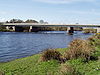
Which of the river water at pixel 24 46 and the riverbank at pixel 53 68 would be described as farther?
the river water at pixel 24 46

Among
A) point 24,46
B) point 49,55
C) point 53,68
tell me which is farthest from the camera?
point 24,46

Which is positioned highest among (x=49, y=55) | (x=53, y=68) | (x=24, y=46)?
(x=49, y=55)

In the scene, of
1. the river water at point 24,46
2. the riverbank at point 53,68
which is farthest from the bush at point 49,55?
the river water at point 24,46

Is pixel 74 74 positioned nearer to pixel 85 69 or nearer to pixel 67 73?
pixel 67 73

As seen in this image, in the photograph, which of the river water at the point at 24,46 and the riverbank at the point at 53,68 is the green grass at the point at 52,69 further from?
the river water at the point at 24,46

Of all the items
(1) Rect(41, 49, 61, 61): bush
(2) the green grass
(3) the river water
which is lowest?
(3) the river water

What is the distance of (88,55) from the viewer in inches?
571

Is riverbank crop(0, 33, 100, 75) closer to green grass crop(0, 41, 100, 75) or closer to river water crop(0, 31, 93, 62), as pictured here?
green grass crop(0, 41, 100, 75)

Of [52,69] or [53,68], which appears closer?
[52,69]

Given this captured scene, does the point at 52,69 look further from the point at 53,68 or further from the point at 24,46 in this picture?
the point at 24,46

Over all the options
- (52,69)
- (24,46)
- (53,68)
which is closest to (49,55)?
(53,68)

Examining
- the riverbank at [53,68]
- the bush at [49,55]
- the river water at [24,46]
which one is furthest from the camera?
the river water at [24,46]

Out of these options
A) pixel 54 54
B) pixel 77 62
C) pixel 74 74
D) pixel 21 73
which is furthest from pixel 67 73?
pixel 54 54

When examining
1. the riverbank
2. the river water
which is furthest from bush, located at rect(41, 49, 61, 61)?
the river water
